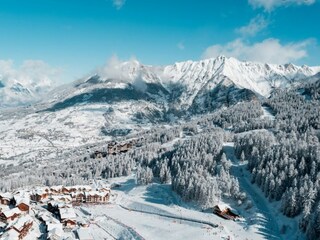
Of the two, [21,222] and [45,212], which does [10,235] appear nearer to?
[21,222]

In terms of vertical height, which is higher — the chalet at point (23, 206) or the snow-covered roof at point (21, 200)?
the snow-covered roof at point (21, 200)

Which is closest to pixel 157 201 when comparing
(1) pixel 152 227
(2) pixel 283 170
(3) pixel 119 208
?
(3) pixel 119 208

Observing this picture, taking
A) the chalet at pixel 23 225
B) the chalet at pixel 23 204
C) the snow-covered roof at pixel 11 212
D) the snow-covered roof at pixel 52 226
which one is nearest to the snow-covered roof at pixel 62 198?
the chalet at pixel 23 204

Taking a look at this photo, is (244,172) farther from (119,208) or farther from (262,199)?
(119,208)

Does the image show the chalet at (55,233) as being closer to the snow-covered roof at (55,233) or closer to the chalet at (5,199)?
the snow-covered roof at (55,233)

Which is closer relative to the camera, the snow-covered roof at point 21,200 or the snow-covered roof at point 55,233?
the snow-covered roof at point 55,233

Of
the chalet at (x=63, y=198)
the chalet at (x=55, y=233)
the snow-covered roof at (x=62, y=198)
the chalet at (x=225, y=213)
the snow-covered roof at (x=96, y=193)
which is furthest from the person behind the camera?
the snow-covered roof at (x=96, y=193)

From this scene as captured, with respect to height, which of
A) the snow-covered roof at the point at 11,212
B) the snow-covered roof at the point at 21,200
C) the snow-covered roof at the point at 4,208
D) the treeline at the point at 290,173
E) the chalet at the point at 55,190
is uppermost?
the treeline at the point at 290,173
